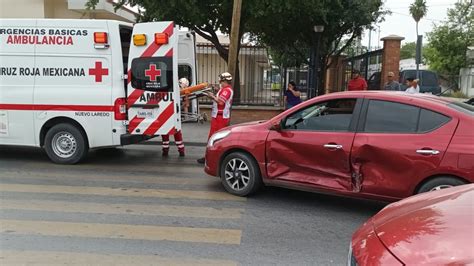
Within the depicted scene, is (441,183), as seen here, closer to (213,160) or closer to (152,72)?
(213,160)

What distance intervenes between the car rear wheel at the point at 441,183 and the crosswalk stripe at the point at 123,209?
218 cm

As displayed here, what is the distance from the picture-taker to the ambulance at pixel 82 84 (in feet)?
27.9

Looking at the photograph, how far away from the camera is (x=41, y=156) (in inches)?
375

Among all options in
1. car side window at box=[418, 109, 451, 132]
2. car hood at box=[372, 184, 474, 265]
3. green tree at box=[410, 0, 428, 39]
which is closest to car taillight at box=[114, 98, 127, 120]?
car side window at box=[418, 109, 451, 132]

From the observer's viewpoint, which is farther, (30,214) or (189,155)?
(189,155)

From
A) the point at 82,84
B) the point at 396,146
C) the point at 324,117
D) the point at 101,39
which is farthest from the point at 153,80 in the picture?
the point at 396,146

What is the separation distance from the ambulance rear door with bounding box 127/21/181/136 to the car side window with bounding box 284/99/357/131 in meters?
2.99

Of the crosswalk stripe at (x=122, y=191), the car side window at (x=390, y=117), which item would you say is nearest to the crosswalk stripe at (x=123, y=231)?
the crosswalk stripe at (x=122, y=191)

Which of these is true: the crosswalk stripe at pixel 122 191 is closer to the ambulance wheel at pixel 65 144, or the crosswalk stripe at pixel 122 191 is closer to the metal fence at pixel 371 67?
the ambulance wheel at pixel 65 144

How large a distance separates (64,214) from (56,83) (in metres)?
3.72

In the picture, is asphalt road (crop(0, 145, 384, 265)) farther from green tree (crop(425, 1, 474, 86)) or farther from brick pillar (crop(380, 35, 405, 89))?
green tree (crop(425, 1, 474, 86))

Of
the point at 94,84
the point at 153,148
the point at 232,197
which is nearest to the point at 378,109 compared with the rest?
the point at 232,197

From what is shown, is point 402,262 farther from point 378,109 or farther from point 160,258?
point 378,109

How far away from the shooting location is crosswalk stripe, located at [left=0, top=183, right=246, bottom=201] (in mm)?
A: 6645
